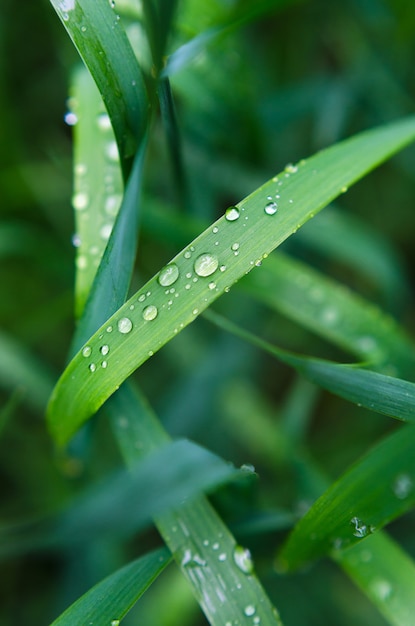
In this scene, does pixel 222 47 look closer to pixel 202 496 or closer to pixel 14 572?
pixel 202 496

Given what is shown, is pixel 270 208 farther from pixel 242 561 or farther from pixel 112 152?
pixel 242 561

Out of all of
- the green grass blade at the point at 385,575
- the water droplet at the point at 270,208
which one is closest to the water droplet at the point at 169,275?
the water droplet at the point at 270,208

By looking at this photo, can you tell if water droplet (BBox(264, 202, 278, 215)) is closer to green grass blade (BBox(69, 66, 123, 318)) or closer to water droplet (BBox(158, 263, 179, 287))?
water droplet (BBox(158, 263, 179, 287))

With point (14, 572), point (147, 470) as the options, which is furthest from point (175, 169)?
point (14, 572)

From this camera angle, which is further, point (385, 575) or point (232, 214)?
point (385, 575)

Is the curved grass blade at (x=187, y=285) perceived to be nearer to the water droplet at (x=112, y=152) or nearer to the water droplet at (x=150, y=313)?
A: the water droplet at (x=150, y=313)

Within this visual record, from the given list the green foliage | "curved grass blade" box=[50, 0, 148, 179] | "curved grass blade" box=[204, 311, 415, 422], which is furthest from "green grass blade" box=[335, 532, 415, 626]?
"curved grass blade" box=[50, 0, 148, 179]

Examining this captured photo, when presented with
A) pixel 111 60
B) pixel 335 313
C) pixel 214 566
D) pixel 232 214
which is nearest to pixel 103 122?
pixel 111 60

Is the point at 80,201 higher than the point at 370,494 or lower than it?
higher
